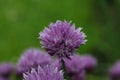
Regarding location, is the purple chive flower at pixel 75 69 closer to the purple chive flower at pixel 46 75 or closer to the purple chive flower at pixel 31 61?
the purple chive flower at pixel 31 61

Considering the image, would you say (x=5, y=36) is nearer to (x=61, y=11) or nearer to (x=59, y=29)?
(x=61, y=11)

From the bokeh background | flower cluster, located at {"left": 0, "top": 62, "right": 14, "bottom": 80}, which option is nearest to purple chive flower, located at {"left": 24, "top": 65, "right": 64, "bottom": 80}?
flower cluster, located at {"left": 0, "top": 62, "right": 14, "bottom": 80}

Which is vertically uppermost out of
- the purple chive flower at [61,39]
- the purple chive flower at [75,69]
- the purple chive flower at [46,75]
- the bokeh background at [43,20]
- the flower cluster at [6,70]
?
the bokeh background at [43,20]

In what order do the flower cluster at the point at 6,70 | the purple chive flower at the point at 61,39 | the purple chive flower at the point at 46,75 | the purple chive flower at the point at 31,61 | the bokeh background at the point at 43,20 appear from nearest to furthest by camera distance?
1. the purple chive flower at the point at 46,75
2. the purple chive flower at the point at 61,39
3. the purple chive flower at the point at 31,61
4. the flower cluster at the point at 6,70
5. the bokeh background at the point at 43,20

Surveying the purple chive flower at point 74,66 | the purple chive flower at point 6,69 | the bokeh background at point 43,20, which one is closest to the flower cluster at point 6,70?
the purple chive flower at point 6,69

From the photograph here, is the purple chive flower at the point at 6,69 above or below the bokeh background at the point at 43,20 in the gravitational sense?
below

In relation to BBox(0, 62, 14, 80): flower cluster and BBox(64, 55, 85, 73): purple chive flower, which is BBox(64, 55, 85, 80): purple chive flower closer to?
BBox(64, 55, 85, 73): purple chive flower

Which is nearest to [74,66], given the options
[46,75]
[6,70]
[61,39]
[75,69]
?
[75,69]
